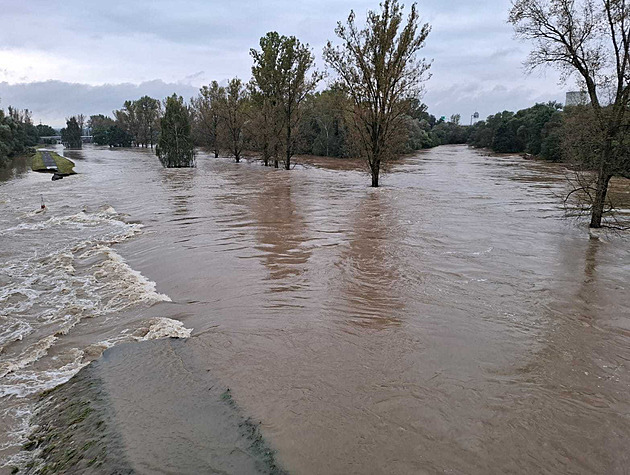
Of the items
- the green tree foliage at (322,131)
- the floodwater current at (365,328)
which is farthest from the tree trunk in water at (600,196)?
the green tree foliage at (322,131)

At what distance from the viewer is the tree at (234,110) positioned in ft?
134

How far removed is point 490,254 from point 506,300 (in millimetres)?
2835

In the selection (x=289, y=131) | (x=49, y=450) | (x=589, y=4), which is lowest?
(x=49, y=450)

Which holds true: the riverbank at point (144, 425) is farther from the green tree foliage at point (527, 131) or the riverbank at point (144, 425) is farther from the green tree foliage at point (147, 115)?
the green tree foliage at point (147, 115)

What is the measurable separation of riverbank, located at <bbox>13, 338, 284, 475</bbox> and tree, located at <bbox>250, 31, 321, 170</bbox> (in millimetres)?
29006

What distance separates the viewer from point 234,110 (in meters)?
41.3

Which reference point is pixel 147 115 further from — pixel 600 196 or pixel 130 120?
pixel 600 196

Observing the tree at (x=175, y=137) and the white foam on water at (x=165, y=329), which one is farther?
the tree at (x=175, y=137)

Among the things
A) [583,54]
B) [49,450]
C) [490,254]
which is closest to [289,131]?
[583,54]

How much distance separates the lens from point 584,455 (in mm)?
3119

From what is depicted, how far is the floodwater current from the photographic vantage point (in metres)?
3.31

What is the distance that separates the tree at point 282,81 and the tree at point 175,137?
729 centimetres

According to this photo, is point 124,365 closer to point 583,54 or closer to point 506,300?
point 506,300

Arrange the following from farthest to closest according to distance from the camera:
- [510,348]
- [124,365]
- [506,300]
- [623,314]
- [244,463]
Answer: [506,300], [623,314], [510,348], [124,365], [244,463]
